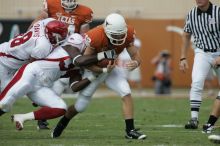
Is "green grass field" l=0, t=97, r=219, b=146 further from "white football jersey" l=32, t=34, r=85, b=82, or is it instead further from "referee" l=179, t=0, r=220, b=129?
"white football jersey" l=32, t=34, r=85, b=82

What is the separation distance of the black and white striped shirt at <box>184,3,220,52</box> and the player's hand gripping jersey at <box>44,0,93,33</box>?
133 cm

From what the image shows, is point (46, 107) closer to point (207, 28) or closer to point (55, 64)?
point (55, 64)

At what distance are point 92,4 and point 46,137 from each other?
13.3m

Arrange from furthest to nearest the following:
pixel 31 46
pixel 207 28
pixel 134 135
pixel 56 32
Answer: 1. pixel 207 28
2. pixel 31 46
3. pixel 56 32
4. pixel 134 135

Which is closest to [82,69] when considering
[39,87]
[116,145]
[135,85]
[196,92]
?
[39,87]

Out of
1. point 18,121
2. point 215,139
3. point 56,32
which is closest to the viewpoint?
point 215,139

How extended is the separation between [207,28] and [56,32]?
212cm

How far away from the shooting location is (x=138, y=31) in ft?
65.9

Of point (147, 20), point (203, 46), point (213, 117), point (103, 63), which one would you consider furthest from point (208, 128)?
point (147, 20)

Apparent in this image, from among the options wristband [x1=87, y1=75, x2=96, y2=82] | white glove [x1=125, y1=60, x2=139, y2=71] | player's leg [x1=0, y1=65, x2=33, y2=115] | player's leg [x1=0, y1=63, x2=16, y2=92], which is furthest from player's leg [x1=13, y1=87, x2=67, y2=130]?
player's leg [x1=0, y1=63, x2=16, y2=92]

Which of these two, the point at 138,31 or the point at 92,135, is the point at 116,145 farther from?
the point at 138,31

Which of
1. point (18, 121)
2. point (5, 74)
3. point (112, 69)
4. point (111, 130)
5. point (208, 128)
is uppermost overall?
point (112, 69)

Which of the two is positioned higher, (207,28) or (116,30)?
(116,30)

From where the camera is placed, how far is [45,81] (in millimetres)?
7434
